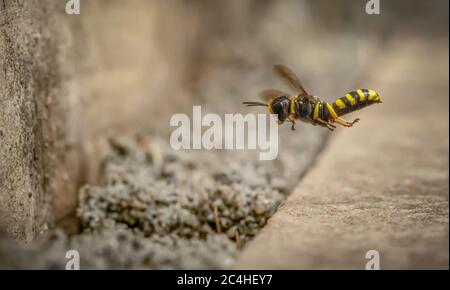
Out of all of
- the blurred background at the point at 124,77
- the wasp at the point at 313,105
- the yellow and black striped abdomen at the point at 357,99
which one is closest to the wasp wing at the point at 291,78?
the wasp at the point at 313,105

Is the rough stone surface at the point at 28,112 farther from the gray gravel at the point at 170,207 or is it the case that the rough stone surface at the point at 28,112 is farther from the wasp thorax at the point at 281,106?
the wasp thorax at the point at 281,106

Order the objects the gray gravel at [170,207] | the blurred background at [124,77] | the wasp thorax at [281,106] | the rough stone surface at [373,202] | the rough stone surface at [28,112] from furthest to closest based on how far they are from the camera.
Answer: the wasp thorax at [281,106], the blurred background at [124,77], the rough stone surface at [28,112], the gray gravel at [170,207], the rough stone surface at [373,202]

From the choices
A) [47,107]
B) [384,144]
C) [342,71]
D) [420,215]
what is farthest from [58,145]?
[342,71]

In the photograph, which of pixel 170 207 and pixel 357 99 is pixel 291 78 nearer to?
pixel 357 99

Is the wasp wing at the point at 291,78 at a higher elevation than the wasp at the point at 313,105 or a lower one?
higher

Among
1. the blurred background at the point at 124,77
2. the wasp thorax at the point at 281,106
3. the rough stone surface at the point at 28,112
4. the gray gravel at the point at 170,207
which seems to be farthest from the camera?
the wasp thorax at the point at 281,106

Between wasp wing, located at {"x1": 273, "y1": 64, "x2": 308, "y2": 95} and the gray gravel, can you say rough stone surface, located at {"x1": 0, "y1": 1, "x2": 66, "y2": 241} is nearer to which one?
the gray gravel

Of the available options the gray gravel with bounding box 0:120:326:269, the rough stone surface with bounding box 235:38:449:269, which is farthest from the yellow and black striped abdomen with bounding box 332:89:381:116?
the gray gravel with bounding box 0:120:326:269
